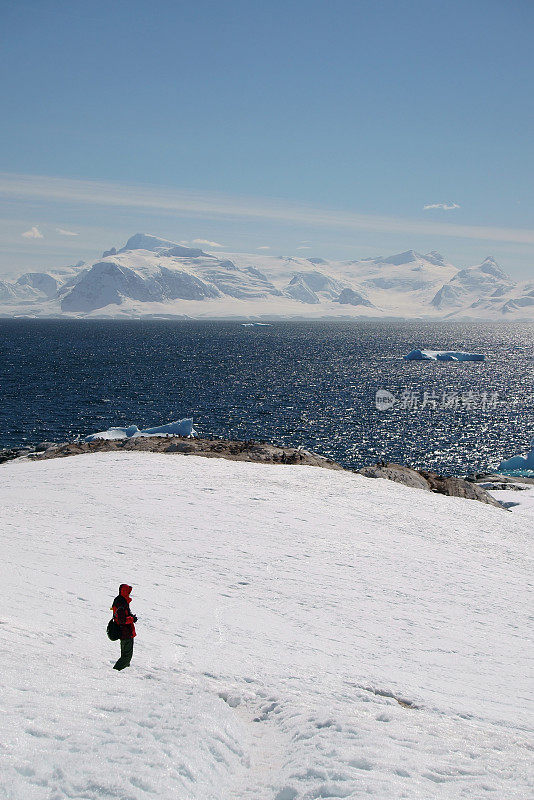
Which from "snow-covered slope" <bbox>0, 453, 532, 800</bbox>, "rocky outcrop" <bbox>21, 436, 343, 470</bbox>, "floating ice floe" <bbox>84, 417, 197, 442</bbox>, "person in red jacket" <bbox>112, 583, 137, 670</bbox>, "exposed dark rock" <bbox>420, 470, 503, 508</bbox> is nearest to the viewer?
"snow-covered slope" <bbox>0, 453, 532, 800</bbox>

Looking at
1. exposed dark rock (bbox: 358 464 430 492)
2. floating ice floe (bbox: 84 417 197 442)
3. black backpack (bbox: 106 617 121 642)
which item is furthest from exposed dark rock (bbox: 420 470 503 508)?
black backpack (bbox: 106 617 121 642)

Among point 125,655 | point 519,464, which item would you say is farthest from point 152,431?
point 125,655

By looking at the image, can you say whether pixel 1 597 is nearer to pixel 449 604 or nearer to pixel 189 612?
pixel 189 612

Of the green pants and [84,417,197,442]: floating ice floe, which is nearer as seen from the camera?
the green pants

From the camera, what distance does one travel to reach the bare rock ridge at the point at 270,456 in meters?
33.3

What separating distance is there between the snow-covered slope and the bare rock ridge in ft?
17.8

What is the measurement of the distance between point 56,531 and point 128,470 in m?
9.19

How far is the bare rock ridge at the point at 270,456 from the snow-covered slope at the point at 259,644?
17.8 feet

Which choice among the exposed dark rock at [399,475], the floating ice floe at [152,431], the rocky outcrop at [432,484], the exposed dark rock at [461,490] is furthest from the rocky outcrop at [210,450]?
the floating ice floe at [152,431]

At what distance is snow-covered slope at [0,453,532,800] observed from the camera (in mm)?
7809

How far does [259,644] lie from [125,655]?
366cm

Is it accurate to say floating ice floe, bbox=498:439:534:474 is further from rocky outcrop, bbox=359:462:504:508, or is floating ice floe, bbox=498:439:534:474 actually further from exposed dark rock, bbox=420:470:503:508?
exposed dark rock, bbox=420:470:503:508

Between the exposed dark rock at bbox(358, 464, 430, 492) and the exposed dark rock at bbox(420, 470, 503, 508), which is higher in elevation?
the exposed dark rock at bbox(358, 464, 430, 492)

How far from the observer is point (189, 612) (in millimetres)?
14453
